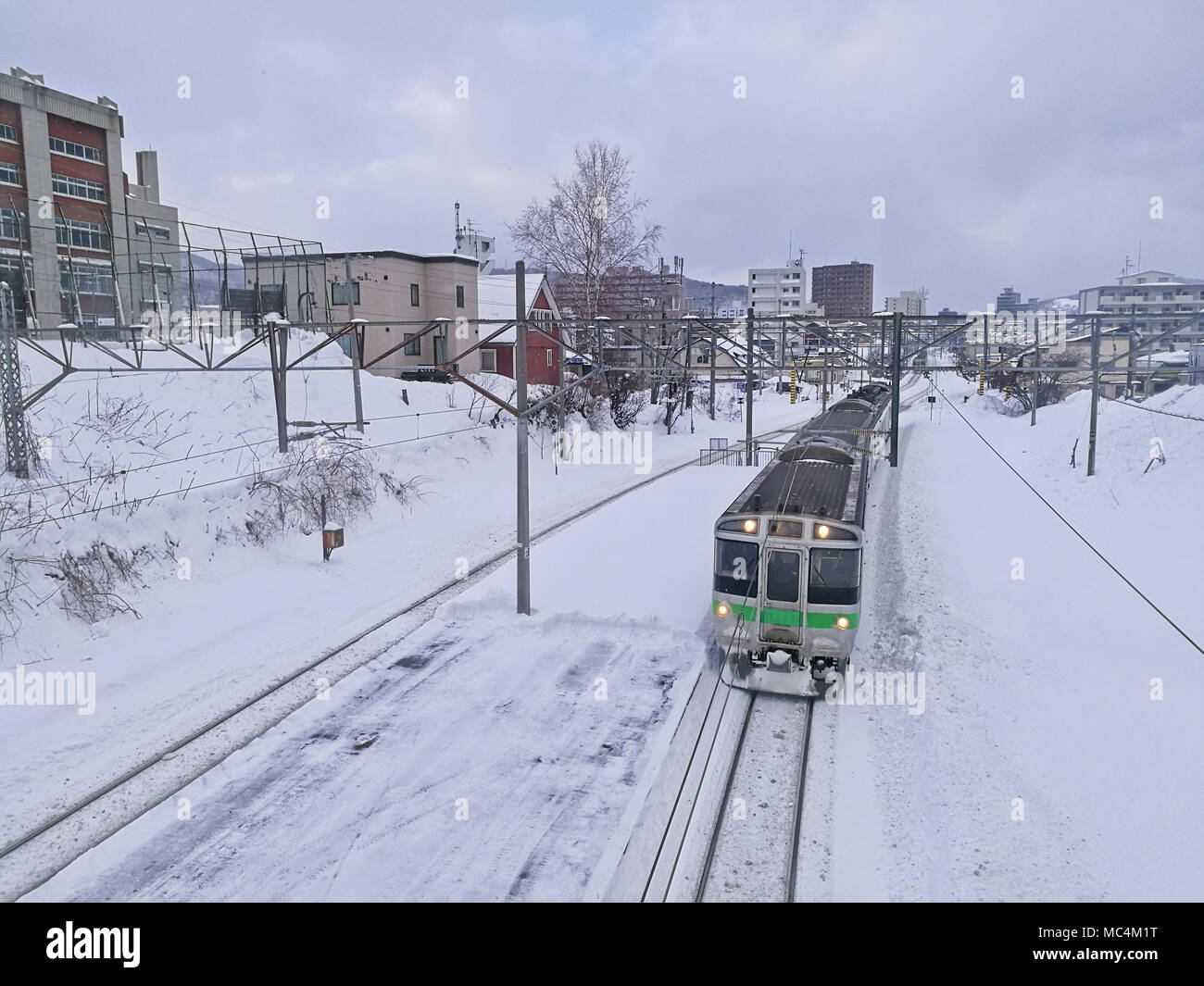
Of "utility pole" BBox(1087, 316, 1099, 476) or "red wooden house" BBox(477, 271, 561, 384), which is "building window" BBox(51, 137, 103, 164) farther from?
"utility pole" BBox(1087, 316, 1099, 476)

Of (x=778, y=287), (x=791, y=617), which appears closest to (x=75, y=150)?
(x=791, y=617)

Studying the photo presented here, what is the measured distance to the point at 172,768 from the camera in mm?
9266

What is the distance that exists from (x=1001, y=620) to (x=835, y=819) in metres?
7.53

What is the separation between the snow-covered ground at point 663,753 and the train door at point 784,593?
1.22 meters

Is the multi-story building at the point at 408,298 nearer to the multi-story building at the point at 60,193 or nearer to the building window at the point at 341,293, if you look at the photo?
the building window at the point at 341,293

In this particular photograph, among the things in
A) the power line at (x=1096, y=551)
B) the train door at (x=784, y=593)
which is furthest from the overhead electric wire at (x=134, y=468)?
the power line at (x=1096, y=551)

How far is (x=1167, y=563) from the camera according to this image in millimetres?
17125

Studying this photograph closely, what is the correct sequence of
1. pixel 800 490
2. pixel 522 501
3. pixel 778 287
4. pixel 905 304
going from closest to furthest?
pixel 800 490
pixel 522 501
pixel 905 304
pixel 778 287

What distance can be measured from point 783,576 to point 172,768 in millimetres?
7840

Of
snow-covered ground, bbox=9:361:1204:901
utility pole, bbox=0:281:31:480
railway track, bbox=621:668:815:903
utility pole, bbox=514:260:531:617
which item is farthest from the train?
utility pole, bbox=0:281:31:480

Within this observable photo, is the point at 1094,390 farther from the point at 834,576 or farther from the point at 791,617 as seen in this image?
the point at 791,617

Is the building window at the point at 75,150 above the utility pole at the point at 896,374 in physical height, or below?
above

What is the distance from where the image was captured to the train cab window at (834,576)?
1093 centimetres

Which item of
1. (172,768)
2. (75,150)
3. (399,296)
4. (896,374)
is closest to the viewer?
(172,768)
